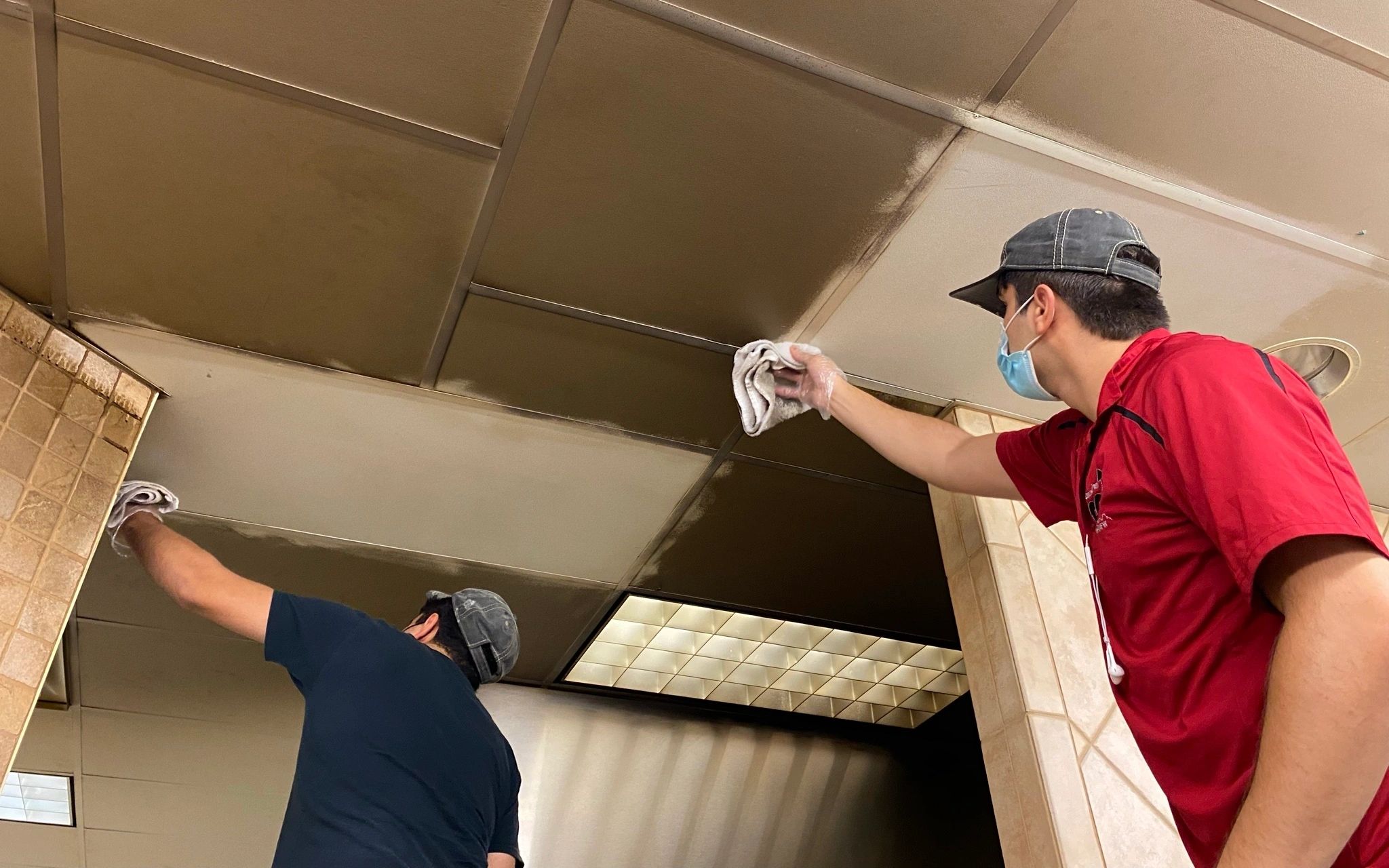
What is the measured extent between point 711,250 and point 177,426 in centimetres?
122

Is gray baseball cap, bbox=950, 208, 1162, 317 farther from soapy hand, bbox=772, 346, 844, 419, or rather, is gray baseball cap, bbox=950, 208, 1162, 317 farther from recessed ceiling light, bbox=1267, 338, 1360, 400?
recessed ceiling light, bbox=1267, 338, 1360, 400

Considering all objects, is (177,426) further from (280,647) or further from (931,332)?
(931,332)

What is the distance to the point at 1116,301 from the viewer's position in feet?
4.08

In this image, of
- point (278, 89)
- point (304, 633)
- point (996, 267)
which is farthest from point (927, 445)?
point (278, 89)

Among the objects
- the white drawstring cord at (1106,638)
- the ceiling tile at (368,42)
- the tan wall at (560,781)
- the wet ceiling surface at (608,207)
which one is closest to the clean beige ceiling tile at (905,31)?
the wet ceiling surface at (608,207)

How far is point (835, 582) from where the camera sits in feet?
9.29

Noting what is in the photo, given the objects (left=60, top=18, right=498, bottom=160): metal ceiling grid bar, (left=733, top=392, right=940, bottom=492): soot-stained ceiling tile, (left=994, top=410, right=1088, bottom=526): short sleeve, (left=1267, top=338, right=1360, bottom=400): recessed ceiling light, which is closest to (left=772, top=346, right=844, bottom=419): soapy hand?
(left=733, top=392, right=940, bottom=492): soot-stained ceiling tile

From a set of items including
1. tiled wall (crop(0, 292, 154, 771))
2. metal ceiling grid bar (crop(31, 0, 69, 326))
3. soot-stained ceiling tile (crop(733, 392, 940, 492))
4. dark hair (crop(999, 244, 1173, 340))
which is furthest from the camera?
soot-stained ceiling tile (crop(733, 392, 940, 492))

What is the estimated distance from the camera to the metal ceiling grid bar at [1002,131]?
4.58 ft

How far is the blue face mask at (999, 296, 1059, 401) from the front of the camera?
4.41 feet

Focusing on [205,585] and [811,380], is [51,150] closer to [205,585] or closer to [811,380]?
[205,585]

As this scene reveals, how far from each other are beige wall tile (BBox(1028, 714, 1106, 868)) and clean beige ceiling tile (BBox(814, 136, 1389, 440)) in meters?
0.74

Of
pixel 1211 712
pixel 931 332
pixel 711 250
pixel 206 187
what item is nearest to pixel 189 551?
pixel 206 187

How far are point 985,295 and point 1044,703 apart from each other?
78 centimetres
